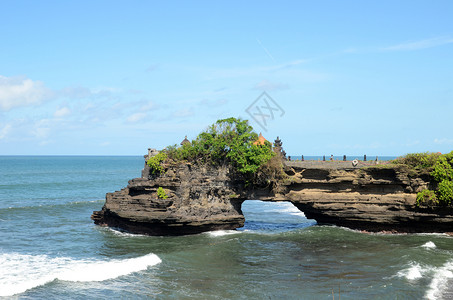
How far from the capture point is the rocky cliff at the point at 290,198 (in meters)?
27.2

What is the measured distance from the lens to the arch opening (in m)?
31.8

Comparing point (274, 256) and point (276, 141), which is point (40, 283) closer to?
point (274, 256)

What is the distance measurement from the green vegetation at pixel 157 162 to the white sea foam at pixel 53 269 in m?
7.32

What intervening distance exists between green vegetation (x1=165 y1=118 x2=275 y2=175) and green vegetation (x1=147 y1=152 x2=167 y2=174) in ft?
2.37

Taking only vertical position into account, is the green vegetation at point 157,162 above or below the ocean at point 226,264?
above

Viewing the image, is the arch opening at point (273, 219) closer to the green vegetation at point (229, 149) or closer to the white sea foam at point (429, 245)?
the green vegetation at point (229, 149)

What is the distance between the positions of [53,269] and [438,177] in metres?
23.3

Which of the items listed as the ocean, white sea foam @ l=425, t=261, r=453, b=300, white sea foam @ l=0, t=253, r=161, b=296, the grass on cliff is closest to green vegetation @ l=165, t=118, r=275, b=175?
the grass on cliff

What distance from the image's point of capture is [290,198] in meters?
28.7

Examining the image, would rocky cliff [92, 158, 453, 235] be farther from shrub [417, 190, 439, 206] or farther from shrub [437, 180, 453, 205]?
shrub [437, 180, 453, 205]

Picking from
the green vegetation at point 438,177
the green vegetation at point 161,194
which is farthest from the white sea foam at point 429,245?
the green vegetation at point 161,194

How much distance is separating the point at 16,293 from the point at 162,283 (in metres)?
6.20

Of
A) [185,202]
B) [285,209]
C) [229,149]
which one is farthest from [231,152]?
[285,209]

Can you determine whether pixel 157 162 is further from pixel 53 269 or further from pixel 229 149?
pixel 53 269
